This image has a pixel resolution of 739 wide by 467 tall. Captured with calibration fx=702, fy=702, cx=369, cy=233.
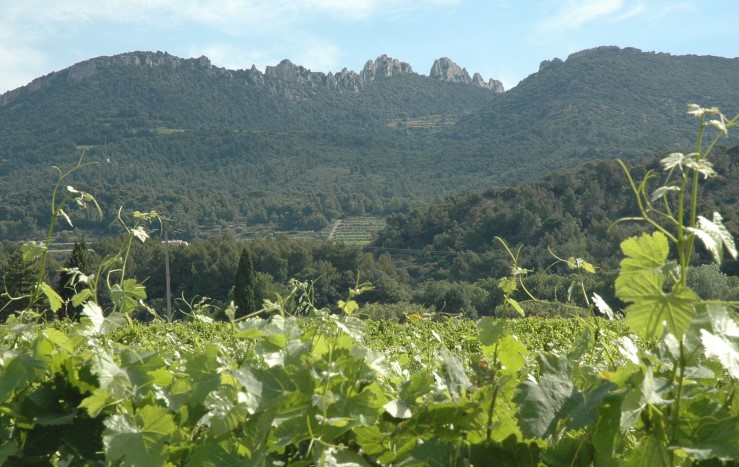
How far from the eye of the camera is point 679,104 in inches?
2534

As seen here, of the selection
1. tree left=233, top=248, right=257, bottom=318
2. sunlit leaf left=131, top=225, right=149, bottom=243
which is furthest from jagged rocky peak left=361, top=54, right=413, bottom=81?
sunlit leaf left=131, top=225, right=149, bottom=243

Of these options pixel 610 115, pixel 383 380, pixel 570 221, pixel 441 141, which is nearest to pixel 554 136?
pixel 610 115

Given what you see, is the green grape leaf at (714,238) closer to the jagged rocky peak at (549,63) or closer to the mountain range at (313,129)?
the mountain range at (313,129)

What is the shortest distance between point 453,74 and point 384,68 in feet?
40.0

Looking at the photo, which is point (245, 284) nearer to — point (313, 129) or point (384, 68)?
point (313, 129)

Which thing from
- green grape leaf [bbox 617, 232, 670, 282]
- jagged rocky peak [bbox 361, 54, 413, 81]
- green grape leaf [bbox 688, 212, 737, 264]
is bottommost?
green grape leaf [bbox 617, 232, 670, 282]

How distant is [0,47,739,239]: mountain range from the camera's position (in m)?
60.4

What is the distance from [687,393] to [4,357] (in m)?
1.03

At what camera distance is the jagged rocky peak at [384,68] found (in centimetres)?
11844

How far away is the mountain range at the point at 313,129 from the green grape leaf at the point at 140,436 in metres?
44.2

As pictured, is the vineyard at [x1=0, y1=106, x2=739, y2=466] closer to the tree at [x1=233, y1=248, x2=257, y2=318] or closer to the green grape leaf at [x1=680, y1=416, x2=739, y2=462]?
the green grape leaf at [x1=680, y1=416, x2=739, y2=462]

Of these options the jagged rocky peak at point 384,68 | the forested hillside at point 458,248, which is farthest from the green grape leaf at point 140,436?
the jagged rocky peak at point 384,68

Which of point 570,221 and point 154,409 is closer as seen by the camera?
point 154,409

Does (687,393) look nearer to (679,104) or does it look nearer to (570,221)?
(570,221)
